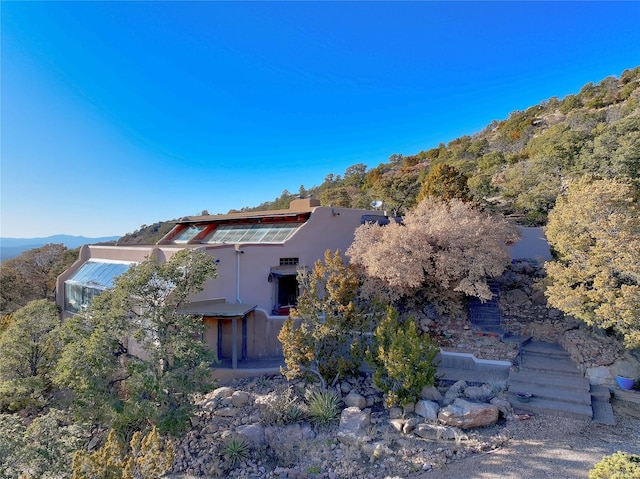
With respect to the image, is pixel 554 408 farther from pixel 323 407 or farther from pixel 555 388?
pixel 323 407

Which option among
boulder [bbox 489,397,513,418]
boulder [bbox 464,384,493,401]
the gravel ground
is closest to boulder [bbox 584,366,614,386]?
the gravel ground

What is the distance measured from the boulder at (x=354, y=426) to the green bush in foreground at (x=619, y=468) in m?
7.20

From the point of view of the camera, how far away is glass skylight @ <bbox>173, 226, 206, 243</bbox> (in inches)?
1164

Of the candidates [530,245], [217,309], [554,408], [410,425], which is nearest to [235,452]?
[410,425]

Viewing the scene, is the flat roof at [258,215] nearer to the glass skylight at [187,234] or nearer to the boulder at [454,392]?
the glass skylight at [187,234]

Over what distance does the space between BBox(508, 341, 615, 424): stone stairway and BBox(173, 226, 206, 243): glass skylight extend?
25822mm

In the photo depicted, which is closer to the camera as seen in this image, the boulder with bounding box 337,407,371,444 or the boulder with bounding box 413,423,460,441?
the boulder with bounding box 413,423,460,441

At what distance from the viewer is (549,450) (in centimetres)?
1114

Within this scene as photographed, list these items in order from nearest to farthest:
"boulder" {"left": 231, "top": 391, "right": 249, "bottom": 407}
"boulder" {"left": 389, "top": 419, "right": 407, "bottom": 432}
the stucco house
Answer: "boulder" {"left": 389, "top": 419, "right": 407, "bottom": 432} < "boulder" {"left": 231, "top": 391, "right": 249, "bottom": 407} < the stucco house

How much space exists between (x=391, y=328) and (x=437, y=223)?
760cm

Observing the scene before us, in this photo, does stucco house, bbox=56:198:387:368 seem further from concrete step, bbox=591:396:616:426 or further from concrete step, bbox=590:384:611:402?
concrete step, bbox=590:384:611:402

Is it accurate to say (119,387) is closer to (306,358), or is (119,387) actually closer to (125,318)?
(125,318)

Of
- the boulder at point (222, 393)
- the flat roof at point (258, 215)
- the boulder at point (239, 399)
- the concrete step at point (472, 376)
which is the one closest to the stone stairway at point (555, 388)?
the concrete step at point (472, 376)

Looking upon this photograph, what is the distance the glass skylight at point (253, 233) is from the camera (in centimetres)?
2403
